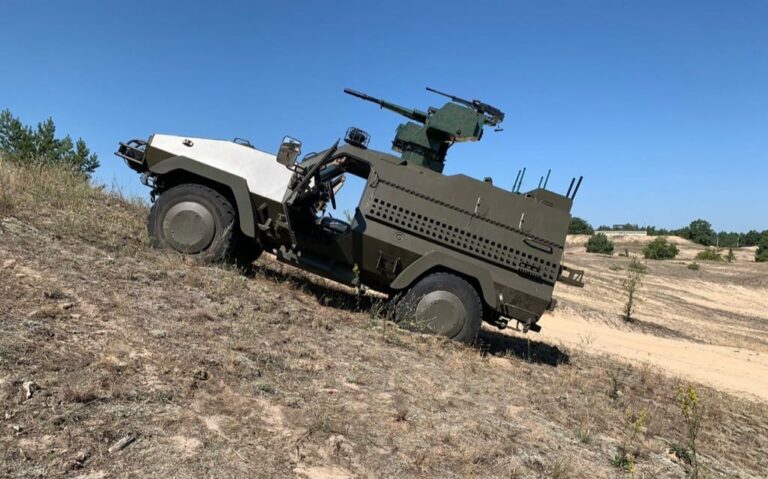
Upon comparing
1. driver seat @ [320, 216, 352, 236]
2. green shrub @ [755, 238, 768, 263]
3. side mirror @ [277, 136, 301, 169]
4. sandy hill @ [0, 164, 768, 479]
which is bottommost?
sandy hill @ [0, 164, 768, 479]

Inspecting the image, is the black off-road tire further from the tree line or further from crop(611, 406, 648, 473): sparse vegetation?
the tree line

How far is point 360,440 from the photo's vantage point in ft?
10.8

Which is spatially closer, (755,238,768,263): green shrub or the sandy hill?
the sandy hill

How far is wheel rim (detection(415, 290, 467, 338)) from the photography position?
20.8 feet

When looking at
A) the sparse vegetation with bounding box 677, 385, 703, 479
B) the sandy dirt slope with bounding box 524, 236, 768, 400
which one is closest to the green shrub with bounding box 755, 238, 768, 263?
the sandy dirt slope with bounding box 524, 236, 768, 400

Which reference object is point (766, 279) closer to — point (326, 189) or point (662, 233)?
point (326, 189)

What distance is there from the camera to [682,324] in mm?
16672

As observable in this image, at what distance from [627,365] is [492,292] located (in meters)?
3.17

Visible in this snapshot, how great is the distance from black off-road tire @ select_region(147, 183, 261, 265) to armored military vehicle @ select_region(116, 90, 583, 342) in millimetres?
12

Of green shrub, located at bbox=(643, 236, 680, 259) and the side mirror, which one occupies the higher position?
green shrub, located at bbox=(643, 236, 680, 259)

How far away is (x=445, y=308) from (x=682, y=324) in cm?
1324

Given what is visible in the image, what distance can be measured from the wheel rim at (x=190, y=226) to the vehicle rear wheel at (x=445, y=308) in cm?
240

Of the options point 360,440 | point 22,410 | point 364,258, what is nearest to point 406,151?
point 364,258

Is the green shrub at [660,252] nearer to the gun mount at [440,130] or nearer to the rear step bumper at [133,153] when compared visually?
the gun mount at [440,130]
